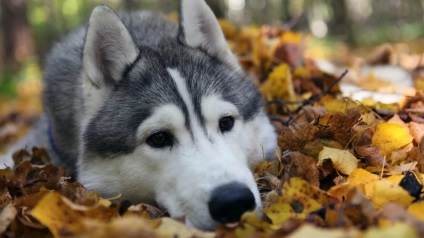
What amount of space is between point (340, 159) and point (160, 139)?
40.0 inches

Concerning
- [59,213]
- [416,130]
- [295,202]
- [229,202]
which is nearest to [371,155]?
[416,130]

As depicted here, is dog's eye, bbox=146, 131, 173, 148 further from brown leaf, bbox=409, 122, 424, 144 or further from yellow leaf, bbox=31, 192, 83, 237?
brown leaf, bbox=409, 122, 424, 144

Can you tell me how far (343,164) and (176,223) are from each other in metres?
1.05

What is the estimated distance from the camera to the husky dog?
232 centimetres

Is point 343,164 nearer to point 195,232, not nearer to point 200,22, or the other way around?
point 195,232

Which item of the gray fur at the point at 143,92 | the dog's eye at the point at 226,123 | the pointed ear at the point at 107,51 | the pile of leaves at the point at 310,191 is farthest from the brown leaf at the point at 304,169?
the pointed ear at the point at 107,51

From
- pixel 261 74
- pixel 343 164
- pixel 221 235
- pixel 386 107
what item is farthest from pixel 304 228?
pixel 261 74

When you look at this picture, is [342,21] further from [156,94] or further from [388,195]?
[388,195]

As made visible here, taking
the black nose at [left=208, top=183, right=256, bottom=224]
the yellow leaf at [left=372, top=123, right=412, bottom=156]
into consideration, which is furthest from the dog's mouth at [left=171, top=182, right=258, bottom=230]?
the yellow leaf at [left=372, top=123, right=412, bottom=156]

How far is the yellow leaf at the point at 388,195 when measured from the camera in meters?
2.08

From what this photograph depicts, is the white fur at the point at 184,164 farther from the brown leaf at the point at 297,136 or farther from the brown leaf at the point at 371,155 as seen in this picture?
the brown leaf at the point at 371,155

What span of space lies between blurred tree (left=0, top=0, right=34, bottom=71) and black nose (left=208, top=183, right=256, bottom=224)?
46.3 ft

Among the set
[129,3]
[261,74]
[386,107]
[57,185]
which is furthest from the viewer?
[129,3]

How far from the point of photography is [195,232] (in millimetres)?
2033
